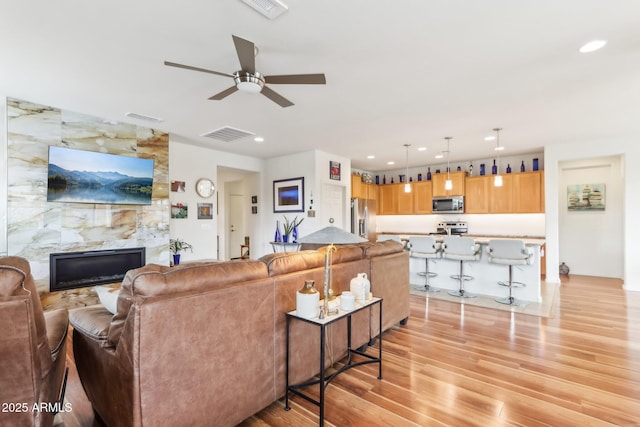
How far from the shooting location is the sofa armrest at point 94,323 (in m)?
1.62

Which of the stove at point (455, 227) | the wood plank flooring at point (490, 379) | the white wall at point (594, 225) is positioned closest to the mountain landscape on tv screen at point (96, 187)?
the wood plank flooring at point (490, 379)

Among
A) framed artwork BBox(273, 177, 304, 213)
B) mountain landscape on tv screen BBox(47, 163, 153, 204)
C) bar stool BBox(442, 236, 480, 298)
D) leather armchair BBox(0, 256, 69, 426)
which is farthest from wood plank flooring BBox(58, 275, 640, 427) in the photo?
framed artwork BBox(273, 177, 304, 213)

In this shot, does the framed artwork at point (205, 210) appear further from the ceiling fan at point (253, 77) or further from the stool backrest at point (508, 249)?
the stool backrest at point (508, 249)

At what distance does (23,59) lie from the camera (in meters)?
2.68

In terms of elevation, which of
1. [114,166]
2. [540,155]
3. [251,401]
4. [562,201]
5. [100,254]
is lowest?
[251,401]

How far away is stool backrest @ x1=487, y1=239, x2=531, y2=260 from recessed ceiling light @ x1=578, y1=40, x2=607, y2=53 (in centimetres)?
253

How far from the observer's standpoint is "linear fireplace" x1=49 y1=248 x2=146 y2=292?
153 inches

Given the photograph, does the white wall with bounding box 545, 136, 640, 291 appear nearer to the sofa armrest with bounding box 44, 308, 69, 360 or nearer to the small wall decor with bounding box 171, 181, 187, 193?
the small wall decor with bounding box 171, 181, 187, 193

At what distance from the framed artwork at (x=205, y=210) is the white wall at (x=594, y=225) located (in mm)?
7458

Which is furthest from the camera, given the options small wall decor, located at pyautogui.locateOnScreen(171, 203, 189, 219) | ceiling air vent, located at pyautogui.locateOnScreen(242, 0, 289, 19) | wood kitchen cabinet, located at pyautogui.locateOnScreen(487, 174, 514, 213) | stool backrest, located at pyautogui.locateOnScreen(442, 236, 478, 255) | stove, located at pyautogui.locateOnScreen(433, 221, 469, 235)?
stove, located at pyautogui.locateOnScreen(433, 221, 469, 235)

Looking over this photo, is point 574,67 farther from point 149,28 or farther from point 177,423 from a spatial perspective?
point 177,423

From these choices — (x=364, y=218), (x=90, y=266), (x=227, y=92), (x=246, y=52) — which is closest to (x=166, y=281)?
(x=246, y=52)

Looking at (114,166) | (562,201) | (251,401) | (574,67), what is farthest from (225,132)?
(562,201)

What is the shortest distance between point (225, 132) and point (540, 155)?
659 cm
